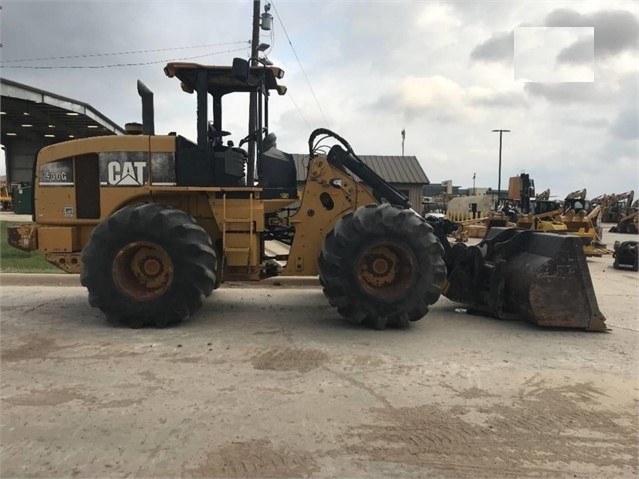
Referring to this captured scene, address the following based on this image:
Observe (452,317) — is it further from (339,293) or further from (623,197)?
(623,197)

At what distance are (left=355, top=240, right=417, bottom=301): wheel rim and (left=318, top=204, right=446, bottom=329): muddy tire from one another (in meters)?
0.01

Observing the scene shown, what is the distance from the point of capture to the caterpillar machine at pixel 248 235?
Answer: 5.64 metres

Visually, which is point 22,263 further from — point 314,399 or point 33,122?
point 33,122

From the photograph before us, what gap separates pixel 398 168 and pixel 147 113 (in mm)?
24116

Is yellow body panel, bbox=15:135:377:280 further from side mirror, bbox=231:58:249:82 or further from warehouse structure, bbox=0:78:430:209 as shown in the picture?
warehouse structure, bbox=0:78:430:209

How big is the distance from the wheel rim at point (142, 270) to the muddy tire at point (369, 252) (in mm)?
1795

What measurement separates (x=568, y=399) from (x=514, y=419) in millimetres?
678

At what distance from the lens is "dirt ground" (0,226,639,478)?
2.95 meters

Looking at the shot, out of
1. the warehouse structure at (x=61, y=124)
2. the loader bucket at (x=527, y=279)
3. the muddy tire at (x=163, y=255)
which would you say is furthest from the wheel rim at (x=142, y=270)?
the warehouse structure at (x=61, y=124)

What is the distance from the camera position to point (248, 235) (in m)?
6.18

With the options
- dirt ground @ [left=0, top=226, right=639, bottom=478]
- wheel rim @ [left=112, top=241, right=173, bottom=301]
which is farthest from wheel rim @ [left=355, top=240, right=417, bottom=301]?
wheel rim @ [left=112, top=241, right=173, bottom=301]

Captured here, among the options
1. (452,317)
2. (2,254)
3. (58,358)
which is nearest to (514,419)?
(452,317)

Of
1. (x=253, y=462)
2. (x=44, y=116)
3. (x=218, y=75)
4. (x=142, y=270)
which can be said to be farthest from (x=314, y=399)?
(x=44, y=116)

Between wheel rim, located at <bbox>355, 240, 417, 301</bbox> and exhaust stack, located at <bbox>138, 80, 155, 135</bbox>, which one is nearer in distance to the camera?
wheel rim, located at <bbox>355, 240, 417, 301</bbox>
